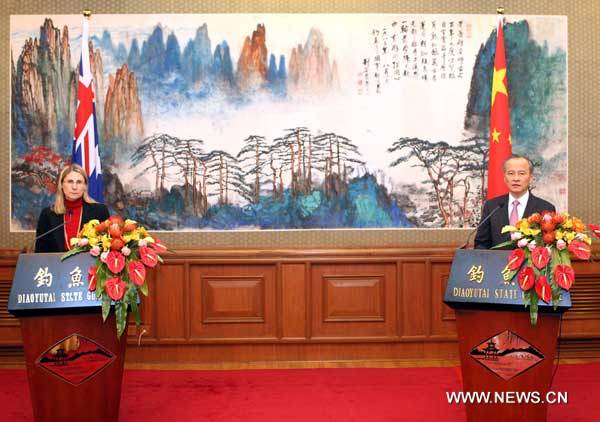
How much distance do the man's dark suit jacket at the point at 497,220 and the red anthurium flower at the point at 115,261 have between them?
203 cm

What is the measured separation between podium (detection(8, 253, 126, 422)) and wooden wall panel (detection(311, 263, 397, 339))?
247 cm

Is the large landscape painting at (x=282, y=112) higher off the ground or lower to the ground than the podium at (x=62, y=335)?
higher

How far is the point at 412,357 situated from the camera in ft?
19.5

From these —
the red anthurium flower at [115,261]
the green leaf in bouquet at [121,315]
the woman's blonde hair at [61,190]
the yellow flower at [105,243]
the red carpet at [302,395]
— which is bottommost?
the red carpet at [302,395]

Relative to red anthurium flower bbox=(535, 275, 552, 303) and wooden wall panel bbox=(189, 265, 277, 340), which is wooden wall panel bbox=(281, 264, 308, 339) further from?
red anthurium flower bbox=(535, 275, 552, 303)

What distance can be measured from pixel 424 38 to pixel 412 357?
2636 millimetres

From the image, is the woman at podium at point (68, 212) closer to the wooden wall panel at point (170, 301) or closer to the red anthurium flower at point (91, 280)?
the red anthurium flower at point (91, 280)

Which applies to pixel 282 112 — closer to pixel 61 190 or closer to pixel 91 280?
pixel 61 190

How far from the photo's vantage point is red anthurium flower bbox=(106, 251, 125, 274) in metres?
3.63

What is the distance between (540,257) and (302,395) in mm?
2024

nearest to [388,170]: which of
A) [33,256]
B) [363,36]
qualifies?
[363,36]

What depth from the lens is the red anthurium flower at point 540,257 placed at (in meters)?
3.48

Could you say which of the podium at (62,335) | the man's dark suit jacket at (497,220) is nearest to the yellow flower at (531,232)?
the man's dark suit jacket at (497,220)

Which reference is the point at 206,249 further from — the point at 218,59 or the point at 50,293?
the point at 50,293
